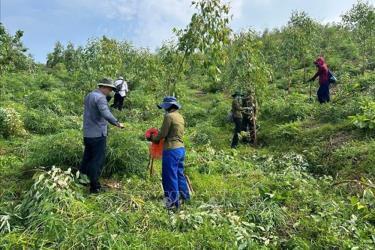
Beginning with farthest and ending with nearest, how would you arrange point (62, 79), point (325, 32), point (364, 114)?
point (325, 32) → point (62, 79) → point (364, 114)

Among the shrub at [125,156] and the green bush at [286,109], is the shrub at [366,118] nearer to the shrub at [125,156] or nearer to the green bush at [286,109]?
the green bush at [286,109]

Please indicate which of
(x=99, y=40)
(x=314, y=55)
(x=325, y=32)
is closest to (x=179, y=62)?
(x=99, y=40)

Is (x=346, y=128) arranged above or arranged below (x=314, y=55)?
below

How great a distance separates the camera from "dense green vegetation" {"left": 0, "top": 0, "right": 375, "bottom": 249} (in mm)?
5496

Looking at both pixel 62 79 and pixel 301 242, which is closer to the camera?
pixel 301 242

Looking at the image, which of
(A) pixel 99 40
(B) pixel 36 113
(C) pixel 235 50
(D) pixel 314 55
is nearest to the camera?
(C) pixel 235 50

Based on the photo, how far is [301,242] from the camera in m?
5.69

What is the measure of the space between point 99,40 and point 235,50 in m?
6.80

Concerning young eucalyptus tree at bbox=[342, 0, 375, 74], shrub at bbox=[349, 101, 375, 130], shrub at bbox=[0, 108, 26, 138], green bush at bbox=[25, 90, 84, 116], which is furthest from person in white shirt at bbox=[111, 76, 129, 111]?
young eucalyptus tree at bbox=[342, 0, 375, 74]

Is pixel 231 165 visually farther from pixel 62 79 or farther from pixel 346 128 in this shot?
pixel 62 79

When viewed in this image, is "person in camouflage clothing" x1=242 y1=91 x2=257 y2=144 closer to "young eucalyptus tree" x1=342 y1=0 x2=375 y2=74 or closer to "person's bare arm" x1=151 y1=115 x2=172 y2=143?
"person's bare arm" x1=151 y1=115 x2=172 y2=143

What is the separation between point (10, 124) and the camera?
36.9 ft

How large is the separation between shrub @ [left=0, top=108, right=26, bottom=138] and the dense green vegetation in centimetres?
3

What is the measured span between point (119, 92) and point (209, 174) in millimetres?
7893
